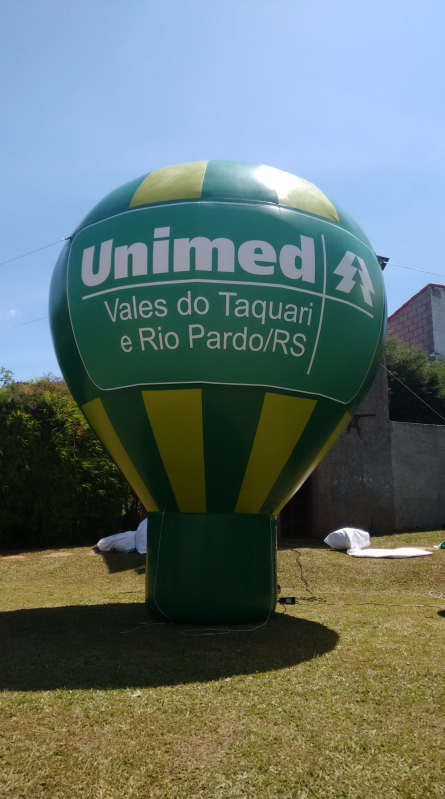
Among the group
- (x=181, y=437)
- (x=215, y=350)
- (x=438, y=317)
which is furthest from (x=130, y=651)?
(x=438, y=317)

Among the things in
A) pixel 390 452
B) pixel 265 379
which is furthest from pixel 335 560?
pixel 265 379

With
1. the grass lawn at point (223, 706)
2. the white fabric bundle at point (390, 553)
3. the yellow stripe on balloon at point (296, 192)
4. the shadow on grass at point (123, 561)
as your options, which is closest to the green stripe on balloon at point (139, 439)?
the grass lawn at point (223, 706)

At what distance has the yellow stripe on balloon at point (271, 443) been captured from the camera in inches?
231

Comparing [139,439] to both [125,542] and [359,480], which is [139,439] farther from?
[359,480]

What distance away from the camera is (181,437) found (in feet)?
19.4

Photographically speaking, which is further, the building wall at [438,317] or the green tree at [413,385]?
the building wall at [438,317]

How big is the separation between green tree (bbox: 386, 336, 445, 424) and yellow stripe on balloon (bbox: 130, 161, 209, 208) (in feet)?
62.6

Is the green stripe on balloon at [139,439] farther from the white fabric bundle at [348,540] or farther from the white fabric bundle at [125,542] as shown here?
the white fabric bundle at [348,540]

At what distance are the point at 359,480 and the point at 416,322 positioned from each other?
571 inches

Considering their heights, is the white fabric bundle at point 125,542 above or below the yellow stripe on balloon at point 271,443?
below

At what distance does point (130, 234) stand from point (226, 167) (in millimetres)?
1344

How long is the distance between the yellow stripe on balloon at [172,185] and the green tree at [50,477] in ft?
29.2

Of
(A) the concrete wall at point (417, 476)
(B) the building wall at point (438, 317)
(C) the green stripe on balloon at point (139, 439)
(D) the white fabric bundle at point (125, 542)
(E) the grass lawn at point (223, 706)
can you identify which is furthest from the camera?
(B) the building wall at point (438, 317)

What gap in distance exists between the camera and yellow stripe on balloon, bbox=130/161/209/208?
6051mm
